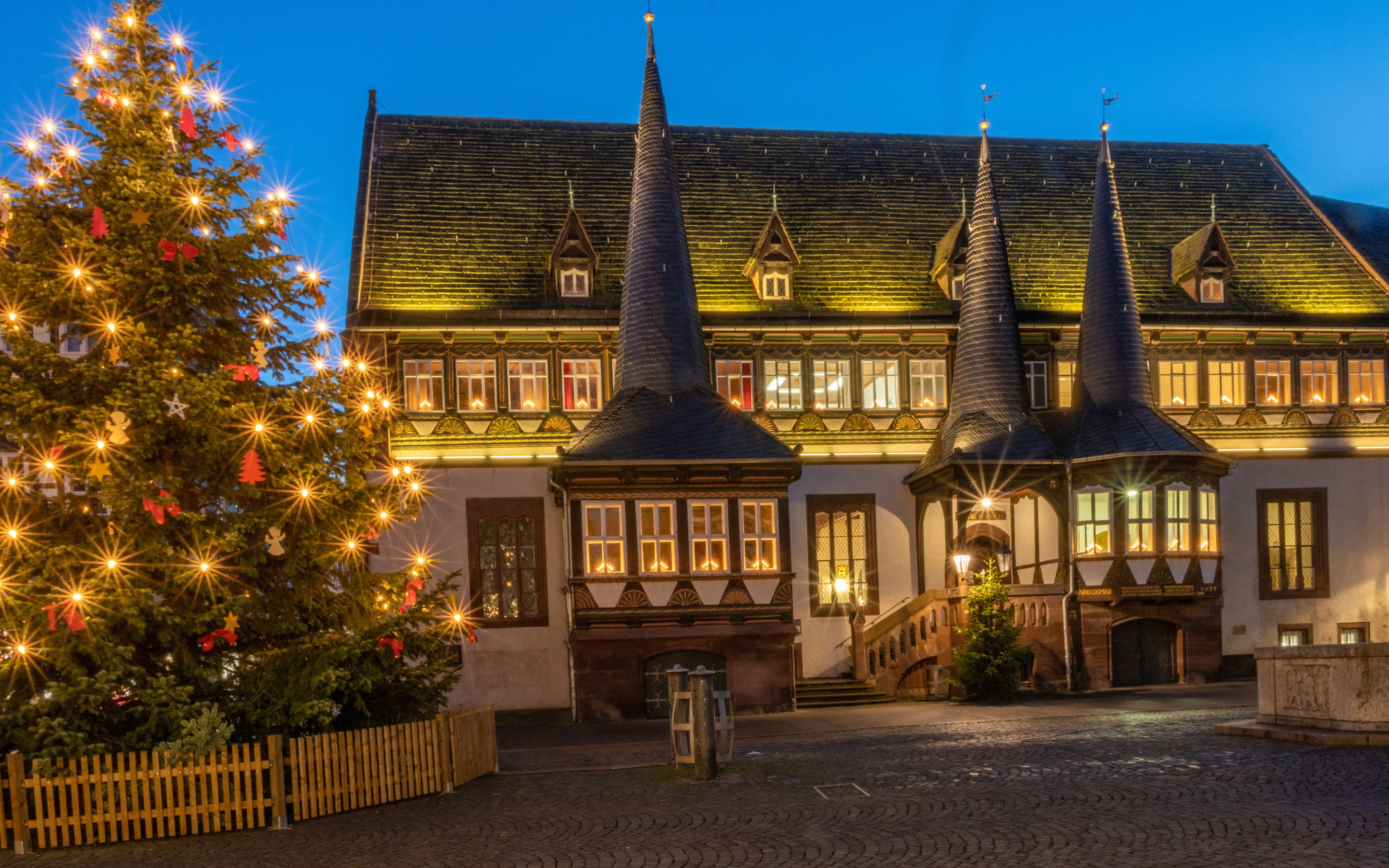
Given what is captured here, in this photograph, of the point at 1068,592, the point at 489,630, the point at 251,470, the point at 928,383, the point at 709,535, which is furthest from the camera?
the point at 928,383

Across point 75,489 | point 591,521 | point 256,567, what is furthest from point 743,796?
point 591,521

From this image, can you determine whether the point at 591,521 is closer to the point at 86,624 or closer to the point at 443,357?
the point at 443,357

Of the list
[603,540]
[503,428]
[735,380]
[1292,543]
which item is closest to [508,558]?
[603,540]

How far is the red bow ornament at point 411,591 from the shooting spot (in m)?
14.0

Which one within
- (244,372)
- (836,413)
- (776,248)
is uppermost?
(776,248)

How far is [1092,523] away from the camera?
25.8m

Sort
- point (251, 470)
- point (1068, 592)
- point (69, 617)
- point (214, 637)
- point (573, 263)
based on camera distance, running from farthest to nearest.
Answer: point (573, 263) → point (1068, 592) → point (251, 470) → point (214, 637) → point (69, 617)

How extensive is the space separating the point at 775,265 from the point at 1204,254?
10.6m

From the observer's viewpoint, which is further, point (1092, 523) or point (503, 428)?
point (503, 428)

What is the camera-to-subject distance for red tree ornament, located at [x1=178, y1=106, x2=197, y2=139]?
13969 mm

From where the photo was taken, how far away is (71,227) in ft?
42.9

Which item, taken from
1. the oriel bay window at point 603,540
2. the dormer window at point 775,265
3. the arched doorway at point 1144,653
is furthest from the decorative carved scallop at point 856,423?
the arched doorway at point 1144,653

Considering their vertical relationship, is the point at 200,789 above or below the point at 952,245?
below

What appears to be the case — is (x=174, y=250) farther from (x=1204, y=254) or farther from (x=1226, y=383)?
(x=1226, y=383)
